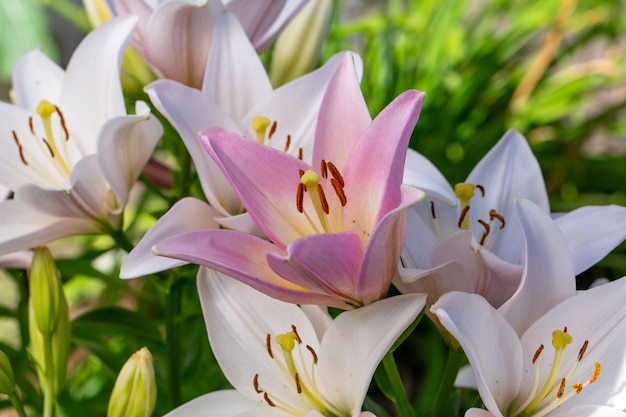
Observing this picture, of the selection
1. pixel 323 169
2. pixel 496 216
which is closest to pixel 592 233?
pixel 496 216

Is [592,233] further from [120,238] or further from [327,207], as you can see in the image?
[120,238]

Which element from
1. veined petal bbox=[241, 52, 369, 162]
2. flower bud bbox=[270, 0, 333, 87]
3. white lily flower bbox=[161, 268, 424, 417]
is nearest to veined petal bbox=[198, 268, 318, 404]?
white lily flower bbox=[161, 268, 424, 417]

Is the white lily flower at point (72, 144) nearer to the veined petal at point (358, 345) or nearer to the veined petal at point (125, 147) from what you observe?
the veined petal at point (125, 147)

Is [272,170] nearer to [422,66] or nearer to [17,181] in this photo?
[17,181]

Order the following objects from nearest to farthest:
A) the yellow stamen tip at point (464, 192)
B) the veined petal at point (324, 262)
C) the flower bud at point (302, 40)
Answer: the veined petal at point (324, 262), the yellow stamen tip at point (464, 192), the flower bud at point (302, 40)

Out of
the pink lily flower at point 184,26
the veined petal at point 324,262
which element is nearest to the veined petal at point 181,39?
the pink lily flower at point 184,26

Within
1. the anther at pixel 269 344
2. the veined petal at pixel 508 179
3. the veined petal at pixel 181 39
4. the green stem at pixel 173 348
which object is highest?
the veined petal at pixel 181 39

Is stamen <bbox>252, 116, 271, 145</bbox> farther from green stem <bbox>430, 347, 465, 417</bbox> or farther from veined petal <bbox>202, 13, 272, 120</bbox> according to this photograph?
green stem <bbox>430, 347, 465, 417</bbox>
